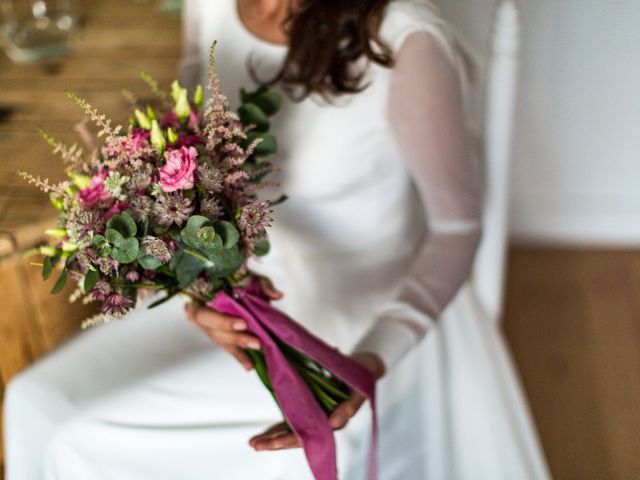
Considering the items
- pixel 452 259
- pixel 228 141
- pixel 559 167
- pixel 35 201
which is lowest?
pixel 559 167

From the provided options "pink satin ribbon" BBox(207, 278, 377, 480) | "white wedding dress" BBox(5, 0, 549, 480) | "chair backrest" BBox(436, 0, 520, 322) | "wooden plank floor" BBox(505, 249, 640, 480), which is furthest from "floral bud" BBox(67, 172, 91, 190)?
"wooden plank floor" BBox(505, 249, 640, 480)

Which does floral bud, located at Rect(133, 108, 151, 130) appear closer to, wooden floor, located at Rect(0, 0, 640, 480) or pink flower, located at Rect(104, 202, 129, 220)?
pink flower, located at Rect(104, 202, 129, 220)

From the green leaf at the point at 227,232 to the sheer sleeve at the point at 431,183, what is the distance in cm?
37

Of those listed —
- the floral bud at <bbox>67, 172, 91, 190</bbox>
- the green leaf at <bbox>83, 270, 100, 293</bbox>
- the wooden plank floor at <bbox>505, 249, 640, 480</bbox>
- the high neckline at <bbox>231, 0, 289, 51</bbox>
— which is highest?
the high neckline at <bbox>231, 0, 289, 51</bbox>

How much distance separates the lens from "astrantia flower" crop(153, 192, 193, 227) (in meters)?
0.76

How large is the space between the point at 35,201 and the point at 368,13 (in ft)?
1.97

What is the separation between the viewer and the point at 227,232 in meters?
0.79

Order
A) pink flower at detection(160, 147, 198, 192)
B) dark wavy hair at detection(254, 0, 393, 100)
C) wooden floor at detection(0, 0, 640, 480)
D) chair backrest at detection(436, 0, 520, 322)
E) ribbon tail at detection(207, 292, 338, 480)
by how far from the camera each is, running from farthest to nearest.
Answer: wooden floor at detection(0, 0, 640, 480)
chair backrest at detection(436, 0, 520, 322)
dark wavy hair at detection(254, 0, 393, 100)
ribbon tail at detection(207, 292, 338, 480)
pink flower at detection(160, 147, 198, 192)

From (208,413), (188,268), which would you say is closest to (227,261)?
(188,268)

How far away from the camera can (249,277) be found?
969 millimetres

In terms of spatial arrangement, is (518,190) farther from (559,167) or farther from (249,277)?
(249,277)

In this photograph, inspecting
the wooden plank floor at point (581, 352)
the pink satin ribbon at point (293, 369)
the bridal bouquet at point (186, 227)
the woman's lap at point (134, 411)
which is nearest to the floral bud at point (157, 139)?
the bridal bouquet at point (186, 227)

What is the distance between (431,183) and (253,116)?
294mm

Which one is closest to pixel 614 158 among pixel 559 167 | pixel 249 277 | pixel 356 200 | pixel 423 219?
pixel 559 167
